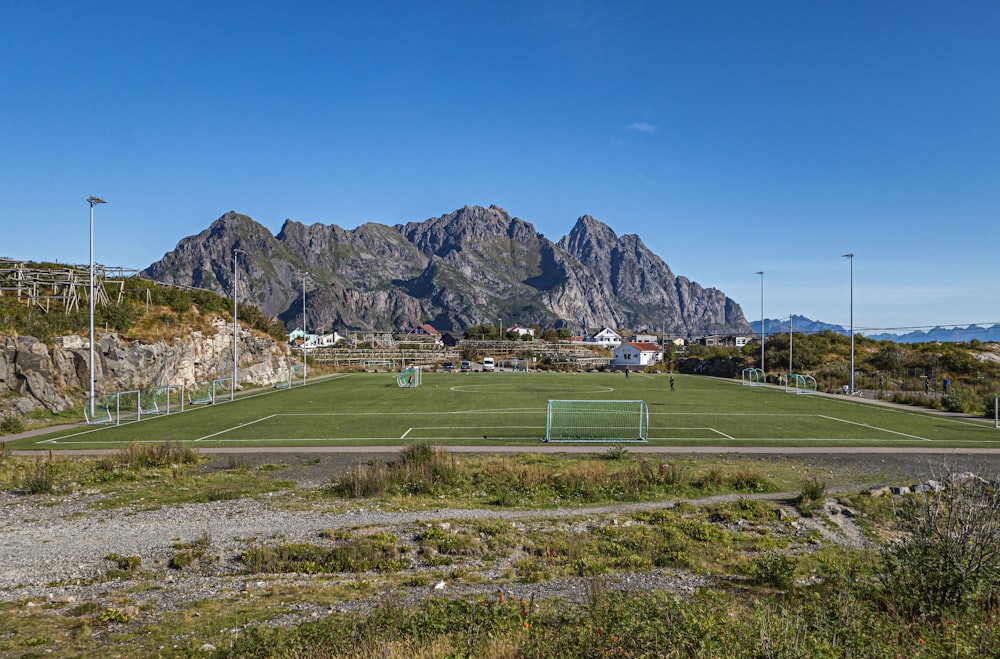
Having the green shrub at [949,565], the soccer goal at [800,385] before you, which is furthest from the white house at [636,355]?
the green shrub at [949,565]

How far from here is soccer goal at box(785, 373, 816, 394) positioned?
4369 centimetres

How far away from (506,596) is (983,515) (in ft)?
21.8

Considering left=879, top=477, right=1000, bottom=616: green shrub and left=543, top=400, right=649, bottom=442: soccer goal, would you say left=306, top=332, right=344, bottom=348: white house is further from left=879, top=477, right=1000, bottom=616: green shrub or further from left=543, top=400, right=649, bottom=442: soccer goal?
left=879, top=477, right=1000, bottom=616: green shrub

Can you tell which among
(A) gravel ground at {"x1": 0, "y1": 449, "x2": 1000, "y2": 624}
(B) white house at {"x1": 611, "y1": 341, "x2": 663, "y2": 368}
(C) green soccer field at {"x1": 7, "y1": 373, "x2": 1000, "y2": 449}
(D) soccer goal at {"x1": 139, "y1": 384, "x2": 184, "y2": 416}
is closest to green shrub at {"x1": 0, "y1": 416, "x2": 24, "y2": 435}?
(C) green soccer field at {"x1": 7, "y1": 373, "x2": 1000, "y2": 449}

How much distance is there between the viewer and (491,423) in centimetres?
2655

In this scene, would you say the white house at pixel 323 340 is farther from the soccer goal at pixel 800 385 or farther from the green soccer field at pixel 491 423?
the soccer goal at pixel 800 385

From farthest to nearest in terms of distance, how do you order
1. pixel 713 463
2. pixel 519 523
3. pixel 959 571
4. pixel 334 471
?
pixel 713 463 < pixel 334 471 < pixel 519 523 < pixel 959 571

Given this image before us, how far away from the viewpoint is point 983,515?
7.54 m

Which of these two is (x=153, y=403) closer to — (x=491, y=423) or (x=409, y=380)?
(x=491, y=423)

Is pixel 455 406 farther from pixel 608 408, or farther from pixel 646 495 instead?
pixel 646 495

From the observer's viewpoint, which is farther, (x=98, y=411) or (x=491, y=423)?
(x=98, y=411)

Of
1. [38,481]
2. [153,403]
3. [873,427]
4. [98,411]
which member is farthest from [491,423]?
[98,411]

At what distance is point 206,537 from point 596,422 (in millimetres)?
19090

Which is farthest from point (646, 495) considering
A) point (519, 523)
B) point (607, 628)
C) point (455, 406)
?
point (455, 406)
